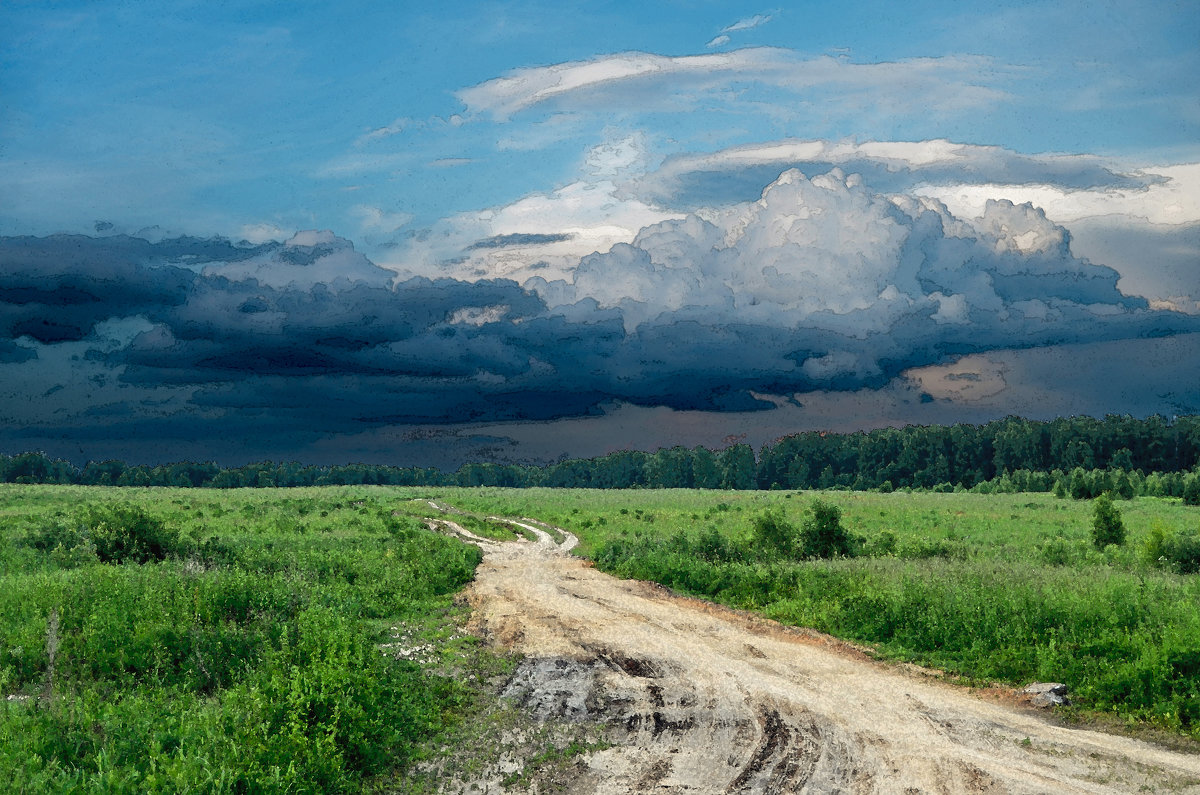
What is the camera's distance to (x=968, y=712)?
14.1 meters

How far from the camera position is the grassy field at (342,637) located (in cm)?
1123

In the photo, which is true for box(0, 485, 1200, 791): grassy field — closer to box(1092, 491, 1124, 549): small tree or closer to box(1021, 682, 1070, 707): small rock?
box(1021, 682, 1070, 707): small rock

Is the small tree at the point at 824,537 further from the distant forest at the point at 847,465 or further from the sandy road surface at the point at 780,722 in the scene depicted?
the distant forest at the point at 847,465

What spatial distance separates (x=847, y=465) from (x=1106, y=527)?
130 metres

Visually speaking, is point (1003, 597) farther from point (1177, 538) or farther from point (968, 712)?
point (1177, 538)

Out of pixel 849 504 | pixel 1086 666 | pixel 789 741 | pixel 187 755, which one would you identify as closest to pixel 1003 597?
pixel 1086 666

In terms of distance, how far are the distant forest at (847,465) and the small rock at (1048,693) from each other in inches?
4243

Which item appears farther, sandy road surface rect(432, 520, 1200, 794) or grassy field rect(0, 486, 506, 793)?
sandy road surface rect(432, 520, 1200, 794)

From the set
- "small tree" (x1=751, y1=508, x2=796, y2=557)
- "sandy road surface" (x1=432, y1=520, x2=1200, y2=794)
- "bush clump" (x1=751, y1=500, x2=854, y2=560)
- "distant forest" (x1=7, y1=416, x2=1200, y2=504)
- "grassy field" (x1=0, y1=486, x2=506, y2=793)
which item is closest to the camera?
"grassy field" (x1=0, y1=486, x2=506, y2=793)

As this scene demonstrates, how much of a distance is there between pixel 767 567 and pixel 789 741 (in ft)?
49.3

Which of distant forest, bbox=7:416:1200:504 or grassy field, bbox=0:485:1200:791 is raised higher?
grassy field, bbox=0:485:1200:791

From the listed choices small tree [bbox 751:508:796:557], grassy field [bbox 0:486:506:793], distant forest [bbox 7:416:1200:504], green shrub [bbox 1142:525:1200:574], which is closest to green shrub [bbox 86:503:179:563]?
grassy field [bbox 0:486:506:793]

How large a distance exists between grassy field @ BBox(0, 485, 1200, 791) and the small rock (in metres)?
0.26

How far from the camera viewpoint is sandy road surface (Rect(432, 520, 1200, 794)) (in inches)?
439
